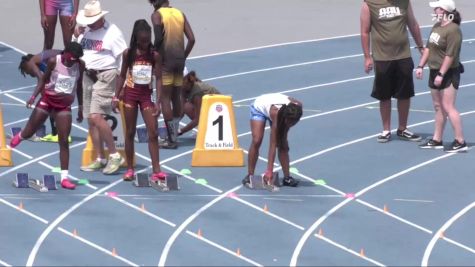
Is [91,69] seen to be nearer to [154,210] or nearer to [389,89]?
[154,210]

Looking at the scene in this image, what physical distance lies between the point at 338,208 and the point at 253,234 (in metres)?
1.33

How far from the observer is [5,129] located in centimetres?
1908

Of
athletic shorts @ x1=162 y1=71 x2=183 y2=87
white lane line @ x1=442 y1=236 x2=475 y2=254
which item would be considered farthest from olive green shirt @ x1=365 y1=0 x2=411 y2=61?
white lane line @ x1=442 y1=236 x2=475 y2=254

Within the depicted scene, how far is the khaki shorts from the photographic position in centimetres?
1700

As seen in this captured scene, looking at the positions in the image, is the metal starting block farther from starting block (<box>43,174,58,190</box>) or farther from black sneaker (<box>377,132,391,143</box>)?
black sneaker (<box>377,132,391,143</box>)

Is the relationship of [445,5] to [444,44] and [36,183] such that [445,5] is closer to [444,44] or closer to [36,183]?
[444,44]

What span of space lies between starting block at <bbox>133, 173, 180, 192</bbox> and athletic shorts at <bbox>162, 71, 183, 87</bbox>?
1.85 metres

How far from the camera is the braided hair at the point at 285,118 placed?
15969mm

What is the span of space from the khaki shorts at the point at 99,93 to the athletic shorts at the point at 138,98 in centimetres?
56

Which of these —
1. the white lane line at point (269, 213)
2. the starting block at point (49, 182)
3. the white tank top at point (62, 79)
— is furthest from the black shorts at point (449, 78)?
the starting block at point (49, 182)

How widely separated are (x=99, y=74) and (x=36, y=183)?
1554 millimetres

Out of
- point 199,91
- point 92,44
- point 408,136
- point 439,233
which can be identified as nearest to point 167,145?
point 199,91

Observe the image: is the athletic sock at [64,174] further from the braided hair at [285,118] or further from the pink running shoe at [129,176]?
the braided hair at [285,118]

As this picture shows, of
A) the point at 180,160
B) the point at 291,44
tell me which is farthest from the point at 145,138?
the point at 291,44
